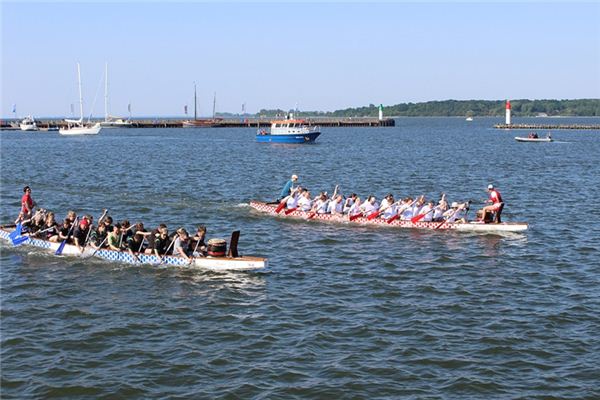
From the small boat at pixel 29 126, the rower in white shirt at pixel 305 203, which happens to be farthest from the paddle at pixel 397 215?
the small boat at pixel 29 126

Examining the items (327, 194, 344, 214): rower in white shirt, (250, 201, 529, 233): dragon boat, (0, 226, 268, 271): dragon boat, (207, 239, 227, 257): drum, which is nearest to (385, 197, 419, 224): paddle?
(250, 201, 529, 233): dragon boat

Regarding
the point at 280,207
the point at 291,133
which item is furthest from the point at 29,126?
the point at 280,207

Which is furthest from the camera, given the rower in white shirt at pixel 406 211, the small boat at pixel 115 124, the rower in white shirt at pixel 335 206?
the small boat at pixel 115 124

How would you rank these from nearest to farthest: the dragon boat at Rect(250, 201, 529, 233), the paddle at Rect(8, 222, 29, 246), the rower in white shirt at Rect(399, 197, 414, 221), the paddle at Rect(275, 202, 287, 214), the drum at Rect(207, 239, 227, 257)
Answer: the drum at Rect(207, 239, 227, 257) < the paddle at Rect(8, 222, 29, 246) < the dragon boat at Rect(250, 201, 529, 233) < the rower in white shirt at Rect(399, 197, 414, 221) < the paddle at Rect(275, 202, 287, 214)

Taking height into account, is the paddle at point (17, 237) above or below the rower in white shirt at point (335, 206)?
below

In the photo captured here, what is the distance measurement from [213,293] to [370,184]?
33.9 m

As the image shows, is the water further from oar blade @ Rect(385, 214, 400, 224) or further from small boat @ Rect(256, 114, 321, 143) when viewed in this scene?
small boat @ Rect(256, 114, 321, 143)

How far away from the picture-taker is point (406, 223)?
34.5 m

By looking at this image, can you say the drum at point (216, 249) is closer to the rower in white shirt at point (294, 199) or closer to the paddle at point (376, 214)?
the paddle at point (376, 214)

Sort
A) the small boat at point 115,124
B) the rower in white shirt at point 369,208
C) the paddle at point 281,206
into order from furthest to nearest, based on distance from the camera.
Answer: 1. the small boat at point 115,124
2. the paddle at point 281,206
3. the rower in white shirt at point 369,208

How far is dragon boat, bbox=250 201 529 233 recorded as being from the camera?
110 ft

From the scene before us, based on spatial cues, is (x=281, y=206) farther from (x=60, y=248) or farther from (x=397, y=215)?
(x=60, y=248)

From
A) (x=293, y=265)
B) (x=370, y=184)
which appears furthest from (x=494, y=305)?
(x=370, y=184)

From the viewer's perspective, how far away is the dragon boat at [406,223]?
1316 inches
